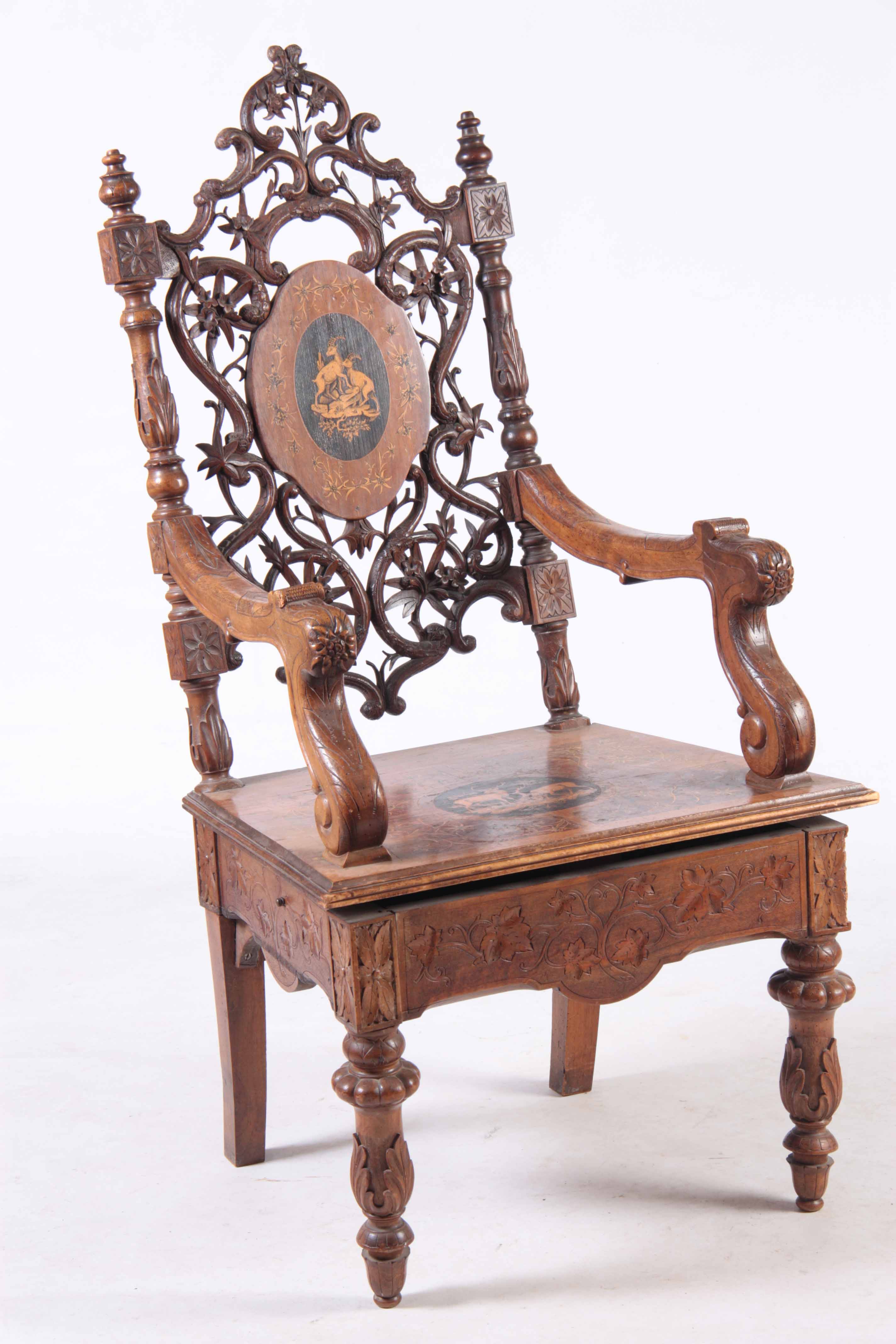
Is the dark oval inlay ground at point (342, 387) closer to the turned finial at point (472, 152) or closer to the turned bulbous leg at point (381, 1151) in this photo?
the turned finial at point (472, 152)

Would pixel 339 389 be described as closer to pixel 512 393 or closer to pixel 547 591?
pixel 512 393

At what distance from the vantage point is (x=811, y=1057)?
236 cm

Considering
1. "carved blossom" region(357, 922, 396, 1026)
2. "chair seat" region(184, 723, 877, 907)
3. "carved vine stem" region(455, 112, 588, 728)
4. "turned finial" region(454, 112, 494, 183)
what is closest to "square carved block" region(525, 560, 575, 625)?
"carved vine stem" region(455, 112, 588, 728)

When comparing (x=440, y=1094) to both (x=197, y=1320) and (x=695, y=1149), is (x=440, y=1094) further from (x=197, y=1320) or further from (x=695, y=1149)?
(x=197, y=1320)

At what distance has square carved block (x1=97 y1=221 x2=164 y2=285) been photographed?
255 cm

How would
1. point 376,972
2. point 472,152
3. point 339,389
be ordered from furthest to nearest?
point 472,152
point 339,389
point 376,972

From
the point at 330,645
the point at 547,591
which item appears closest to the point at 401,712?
the point at 547,591

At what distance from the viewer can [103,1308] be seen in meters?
2.25

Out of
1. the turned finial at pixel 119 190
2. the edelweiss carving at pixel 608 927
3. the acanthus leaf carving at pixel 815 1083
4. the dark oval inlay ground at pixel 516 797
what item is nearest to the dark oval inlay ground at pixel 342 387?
the turned finial at pixel 119 190

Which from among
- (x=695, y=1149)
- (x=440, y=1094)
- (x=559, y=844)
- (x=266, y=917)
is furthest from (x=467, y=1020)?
(x=559, y=844)

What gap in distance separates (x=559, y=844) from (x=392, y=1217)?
1.70ft

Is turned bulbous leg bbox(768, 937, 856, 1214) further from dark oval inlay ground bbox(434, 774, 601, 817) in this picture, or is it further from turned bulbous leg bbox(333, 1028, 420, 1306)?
turned bulbous leg bbox(333, 1028, 420, 1306)

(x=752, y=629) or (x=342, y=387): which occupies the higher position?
(x=342, y=387)

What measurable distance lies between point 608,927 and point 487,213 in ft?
4.18
